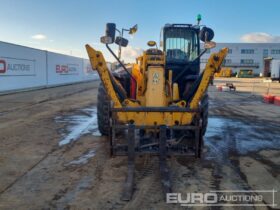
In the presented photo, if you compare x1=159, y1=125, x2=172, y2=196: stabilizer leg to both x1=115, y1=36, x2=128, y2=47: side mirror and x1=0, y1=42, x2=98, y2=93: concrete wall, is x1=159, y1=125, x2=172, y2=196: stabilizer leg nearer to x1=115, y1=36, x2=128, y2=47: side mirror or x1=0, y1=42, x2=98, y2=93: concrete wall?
x1=115, y1=36, x2=128, y2=47: side mirror

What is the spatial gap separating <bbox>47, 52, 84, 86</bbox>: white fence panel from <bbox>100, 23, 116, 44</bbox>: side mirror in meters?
21.9

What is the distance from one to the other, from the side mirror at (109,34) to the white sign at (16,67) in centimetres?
1485

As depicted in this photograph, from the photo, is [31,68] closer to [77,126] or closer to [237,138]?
[77,126]

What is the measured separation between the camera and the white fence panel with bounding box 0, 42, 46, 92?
61.4 feet

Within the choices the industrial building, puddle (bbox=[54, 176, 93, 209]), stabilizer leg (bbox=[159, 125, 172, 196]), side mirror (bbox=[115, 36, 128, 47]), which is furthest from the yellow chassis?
the industrial building

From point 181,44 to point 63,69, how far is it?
25.0 meters

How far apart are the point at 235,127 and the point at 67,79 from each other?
1020 inches

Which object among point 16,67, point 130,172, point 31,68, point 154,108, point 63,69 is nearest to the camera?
point 130,172

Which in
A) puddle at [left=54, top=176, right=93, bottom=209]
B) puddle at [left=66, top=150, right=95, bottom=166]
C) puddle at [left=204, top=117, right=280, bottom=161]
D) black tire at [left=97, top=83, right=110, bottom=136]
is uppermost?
black tire at [left=97, top=83, right=110, bottom=136]

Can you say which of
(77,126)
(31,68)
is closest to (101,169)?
(77,126)

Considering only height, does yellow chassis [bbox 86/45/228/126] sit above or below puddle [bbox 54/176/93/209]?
above

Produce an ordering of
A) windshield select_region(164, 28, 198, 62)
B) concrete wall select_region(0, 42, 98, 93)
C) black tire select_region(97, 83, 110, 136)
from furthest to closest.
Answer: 1. concrete wall select_region(0, 42, 98, 93)
2. windshield select_region(164, 28, 198, 62)
3. black tire select_region(97, 83, 110, 136)

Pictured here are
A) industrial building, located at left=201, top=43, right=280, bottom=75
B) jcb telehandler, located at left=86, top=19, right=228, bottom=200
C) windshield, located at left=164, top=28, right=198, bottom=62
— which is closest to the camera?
jcb telehandler, located at left=86, top=19, right=228, bottom=200

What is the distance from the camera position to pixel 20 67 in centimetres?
2086
